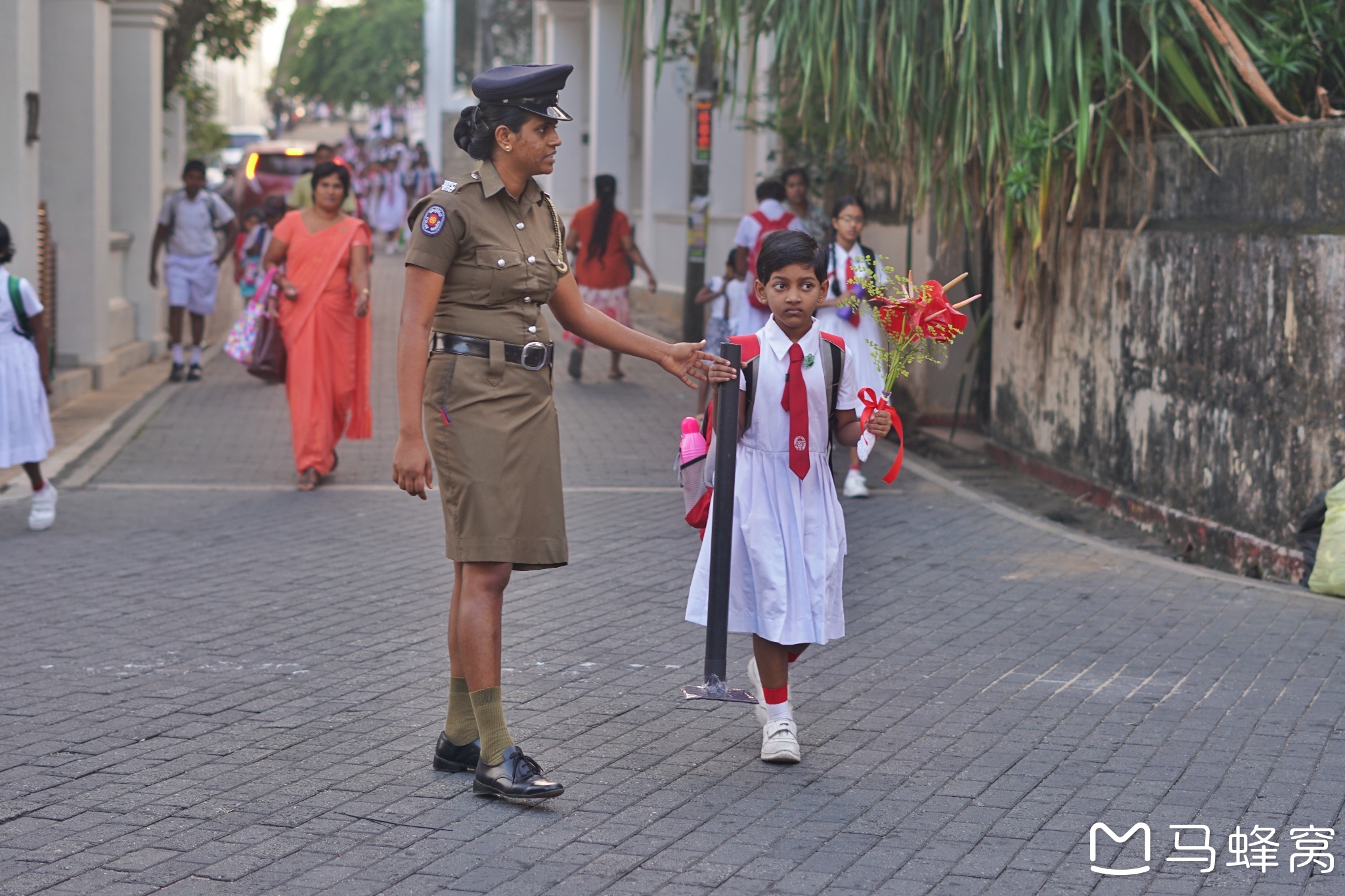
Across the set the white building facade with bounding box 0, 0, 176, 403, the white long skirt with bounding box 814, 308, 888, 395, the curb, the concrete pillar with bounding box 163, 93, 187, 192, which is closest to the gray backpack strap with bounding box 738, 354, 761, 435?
the curb

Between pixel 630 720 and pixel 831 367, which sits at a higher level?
pixel 831 367

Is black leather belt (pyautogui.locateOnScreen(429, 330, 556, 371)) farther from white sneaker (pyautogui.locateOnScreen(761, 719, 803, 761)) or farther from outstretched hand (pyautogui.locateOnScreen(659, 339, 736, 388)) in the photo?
white sneaker (pyautogui.locateOnScreen(761, 719, 803, 761))

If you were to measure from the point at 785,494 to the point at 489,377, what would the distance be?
992mm

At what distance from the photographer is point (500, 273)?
435 centimetres

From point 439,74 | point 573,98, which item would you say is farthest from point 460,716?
point 439,74

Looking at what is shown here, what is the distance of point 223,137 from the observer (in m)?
26.5

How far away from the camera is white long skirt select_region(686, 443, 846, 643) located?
4730 millimetres

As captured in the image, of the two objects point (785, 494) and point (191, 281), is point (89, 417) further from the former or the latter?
point (785, 494)

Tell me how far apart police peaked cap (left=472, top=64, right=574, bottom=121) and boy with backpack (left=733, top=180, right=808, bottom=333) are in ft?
19.8

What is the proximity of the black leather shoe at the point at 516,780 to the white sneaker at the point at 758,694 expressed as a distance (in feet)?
2.53

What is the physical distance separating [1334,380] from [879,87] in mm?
3646

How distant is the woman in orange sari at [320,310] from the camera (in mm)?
9453

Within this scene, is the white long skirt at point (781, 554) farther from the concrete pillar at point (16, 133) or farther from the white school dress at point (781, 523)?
the concrete pillar at point (16, 133)

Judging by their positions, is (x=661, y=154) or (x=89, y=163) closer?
(x=89, y=163)
